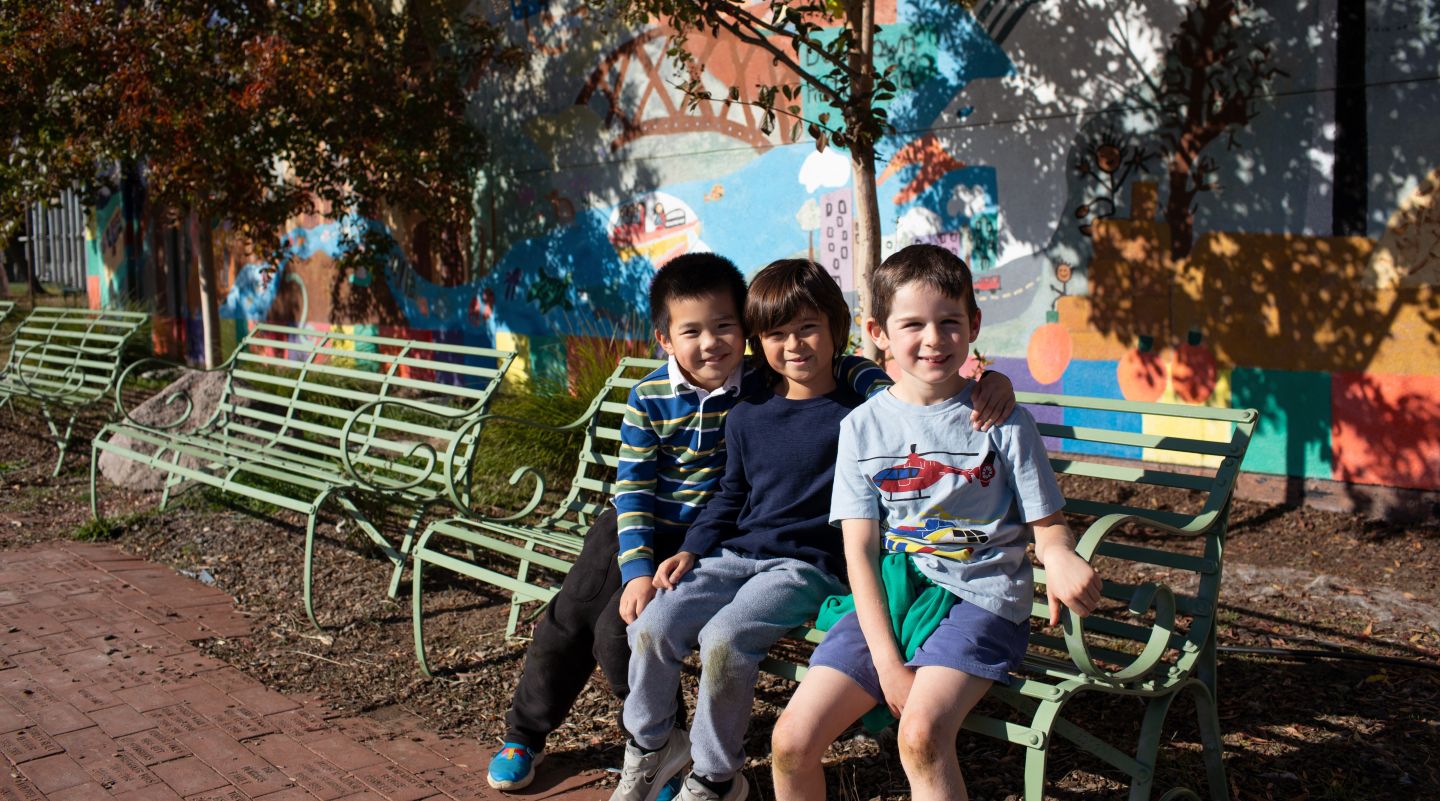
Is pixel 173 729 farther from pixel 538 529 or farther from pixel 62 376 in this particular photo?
pixel 62 376

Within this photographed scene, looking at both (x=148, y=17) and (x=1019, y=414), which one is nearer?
(x=1019, y=414)

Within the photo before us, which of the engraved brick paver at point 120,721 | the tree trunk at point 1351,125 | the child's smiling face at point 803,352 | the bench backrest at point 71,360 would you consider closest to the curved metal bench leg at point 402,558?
the engraved brick paver at point 120,721

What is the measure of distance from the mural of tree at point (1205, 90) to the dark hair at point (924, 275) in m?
3.58

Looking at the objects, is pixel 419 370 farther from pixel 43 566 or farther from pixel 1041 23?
pixel 1041 23

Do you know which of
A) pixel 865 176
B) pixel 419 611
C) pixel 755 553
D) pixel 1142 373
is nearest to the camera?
pixel 755 553

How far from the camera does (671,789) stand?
303 centimetres

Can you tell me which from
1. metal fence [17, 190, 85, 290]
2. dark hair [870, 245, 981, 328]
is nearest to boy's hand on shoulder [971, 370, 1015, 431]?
dark hair [870, 245, 981, 328]

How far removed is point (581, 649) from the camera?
10.6ft

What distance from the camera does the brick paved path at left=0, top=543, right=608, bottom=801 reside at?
3.20 metres

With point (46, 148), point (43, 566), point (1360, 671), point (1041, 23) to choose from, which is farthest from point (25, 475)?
point (1360, 671)

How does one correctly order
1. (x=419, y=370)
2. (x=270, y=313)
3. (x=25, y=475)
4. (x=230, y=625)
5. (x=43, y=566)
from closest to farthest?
1. (x=230, y=625)
2. (x=43, y=566)
3. (x=25, y=475)
4. (x=419, y=370)
5. (x=270, y=313)

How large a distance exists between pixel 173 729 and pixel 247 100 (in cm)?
596

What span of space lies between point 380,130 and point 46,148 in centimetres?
253

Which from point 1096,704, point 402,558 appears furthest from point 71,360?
point 1096,704
